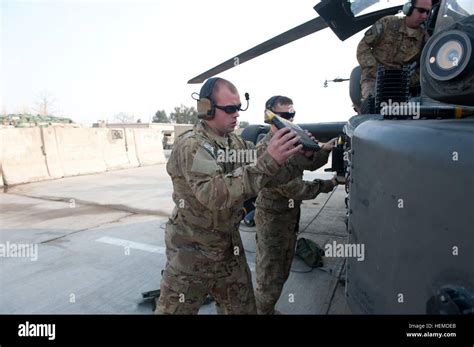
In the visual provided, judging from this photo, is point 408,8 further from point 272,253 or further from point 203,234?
point 203,234

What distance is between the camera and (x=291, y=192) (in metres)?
3.01

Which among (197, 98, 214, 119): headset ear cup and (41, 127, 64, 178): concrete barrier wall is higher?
(197, 98, 214, 119): headset ear cup

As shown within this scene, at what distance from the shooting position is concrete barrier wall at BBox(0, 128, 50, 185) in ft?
31.8

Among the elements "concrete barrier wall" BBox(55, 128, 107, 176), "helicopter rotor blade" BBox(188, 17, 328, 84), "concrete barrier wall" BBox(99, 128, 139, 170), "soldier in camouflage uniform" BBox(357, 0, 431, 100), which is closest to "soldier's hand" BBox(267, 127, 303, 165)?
"soldier in camouflage uniform" BBox(357, 0, 431, 100)

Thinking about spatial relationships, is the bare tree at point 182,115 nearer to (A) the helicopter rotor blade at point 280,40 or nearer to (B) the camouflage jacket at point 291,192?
(A) the helicopter rotor blade at point 280,40

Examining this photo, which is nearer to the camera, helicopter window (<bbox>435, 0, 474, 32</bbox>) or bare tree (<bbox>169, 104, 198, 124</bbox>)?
helicopter window (<bbox>435, 0, 474, 32</bbox>)

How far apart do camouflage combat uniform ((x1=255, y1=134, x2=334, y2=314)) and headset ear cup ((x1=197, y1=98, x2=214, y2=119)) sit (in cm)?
90

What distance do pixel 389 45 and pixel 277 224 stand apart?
1.96 m

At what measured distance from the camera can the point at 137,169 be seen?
14.0 metres

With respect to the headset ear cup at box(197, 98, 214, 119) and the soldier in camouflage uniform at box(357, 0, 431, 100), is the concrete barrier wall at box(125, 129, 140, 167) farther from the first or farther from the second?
the headset ear cup at box(197, 98, 214, 119)

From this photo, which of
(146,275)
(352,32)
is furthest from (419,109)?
(146,275)

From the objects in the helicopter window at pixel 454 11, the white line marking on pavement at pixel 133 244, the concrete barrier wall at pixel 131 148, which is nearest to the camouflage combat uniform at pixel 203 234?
the helicopter window at pixel 454 11

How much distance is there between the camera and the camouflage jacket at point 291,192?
300 cm

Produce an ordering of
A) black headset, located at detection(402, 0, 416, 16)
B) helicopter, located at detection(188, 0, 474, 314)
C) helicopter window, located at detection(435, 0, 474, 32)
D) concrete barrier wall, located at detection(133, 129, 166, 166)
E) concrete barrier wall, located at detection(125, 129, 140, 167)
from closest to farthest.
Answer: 1. helicopter, located at detection(188, 0, 474, 314)
2. helicopter window, located at detection(435, 0, 474, 32)
3. black headset, located at detection(402, 0, 416, 16)
4. concrete barrier wall, located at detection(125, 129, 140, 167)
5. concrete barrier wall, located at detection(133, 129, 166, 166)
